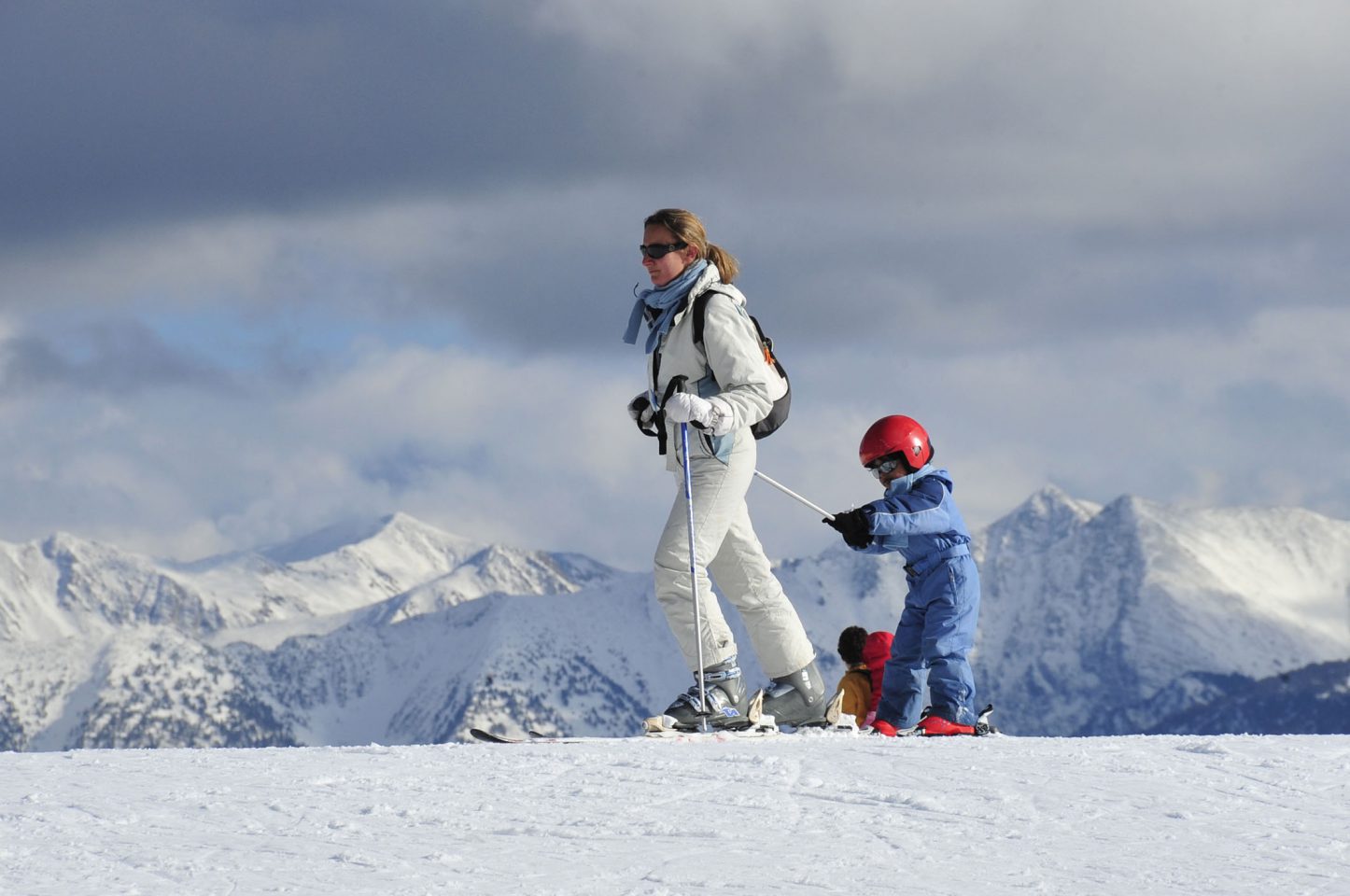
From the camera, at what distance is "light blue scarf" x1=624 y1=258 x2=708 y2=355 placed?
10.1 meters

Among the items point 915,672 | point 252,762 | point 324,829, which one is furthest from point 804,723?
point 324,829

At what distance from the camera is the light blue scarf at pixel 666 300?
1005cm

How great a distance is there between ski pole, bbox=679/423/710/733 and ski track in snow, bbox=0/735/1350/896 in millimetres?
811

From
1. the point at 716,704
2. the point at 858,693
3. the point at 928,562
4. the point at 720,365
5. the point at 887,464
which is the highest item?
the point at 720,365

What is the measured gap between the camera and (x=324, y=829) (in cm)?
720

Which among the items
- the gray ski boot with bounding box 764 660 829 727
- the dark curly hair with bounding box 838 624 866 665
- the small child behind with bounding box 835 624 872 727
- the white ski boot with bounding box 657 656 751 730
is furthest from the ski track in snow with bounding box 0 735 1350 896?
the dark curly hair with bounding box 838 624 866 665

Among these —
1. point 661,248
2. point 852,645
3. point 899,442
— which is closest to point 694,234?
point 661,248

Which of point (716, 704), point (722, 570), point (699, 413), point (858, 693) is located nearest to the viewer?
point (699, 413)

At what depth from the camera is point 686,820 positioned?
7332 millimetres

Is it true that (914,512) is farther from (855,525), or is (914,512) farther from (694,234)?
(694,234)

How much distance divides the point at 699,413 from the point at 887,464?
179 centimetres

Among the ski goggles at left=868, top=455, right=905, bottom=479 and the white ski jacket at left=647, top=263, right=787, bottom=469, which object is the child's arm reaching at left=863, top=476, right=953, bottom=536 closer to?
the ski goggles at left=868, top=455, right=905, bottom=479

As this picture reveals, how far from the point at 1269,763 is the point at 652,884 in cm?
395

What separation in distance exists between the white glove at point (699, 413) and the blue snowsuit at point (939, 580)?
4.15 feet
